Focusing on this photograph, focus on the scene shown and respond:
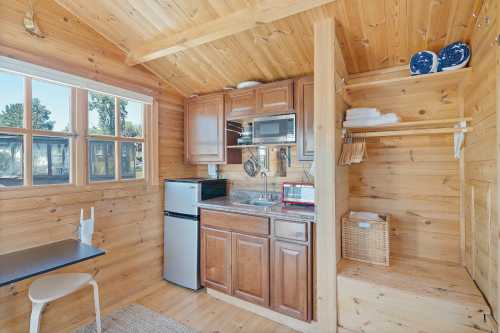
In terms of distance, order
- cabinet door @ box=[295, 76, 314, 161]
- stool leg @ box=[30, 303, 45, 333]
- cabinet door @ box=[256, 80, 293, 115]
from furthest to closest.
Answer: cabinet door @ box=[256, 80, 293, 115] → cabinet door @ box=[295, 76, 314, 161] → stool leg @ box=[30, 303, 45, 333]

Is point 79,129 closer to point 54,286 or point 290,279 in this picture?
point 54,286

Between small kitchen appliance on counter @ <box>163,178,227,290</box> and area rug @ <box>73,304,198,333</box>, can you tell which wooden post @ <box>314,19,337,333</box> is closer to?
area rug @ <box>73,304,198,333</box>

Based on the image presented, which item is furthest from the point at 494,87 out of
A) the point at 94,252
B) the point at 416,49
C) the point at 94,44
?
the point at 94,44

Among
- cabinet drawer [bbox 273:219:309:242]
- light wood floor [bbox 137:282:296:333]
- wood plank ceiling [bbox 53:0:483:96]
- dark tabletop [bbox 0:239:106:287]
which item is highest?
wood plank ceiling [bbox 53:0:483:96]

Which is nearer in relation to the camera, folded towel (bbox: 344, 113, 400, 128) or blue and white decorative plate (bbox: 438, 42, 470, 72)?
blue and white decorative plate (bbox: 438, 42, 470, 72)

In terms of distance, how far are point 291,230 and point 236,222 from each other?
0.56 metres

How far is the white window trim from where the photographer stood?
5.75 feet

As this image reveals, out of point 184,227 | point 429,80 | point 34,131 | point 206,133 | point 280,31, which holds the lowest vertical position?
point 184,227

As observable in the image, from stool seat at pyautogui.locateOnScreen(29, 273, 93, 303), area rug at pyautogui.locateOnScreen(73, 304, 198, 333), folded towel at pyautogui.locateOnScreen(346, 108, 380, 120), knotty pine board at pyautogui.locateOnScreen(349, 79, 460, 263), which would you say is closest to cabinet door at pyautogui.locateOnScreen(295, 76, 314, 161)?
folded towel at pyautogui.locateOnScreen(346, 108, 380, 120)

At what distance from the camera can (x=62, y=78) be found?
2.02 meters

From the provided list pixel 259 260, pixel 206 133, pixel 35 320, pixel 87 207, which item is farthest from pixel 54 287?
pixel 206 133

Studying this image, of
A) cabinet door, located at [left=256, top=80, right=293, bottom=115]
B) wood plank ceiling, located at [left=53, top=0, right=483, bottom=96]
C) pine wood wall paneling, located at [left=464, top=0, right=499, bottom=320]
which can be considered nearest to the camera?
pine wood wall paneling, located at [left=464, top=0, right=499, bottom=320]

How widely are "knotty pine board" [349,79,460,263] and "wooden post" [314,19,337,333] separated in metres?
0.73

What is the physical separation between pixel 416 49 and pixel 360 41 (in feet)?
1.48
